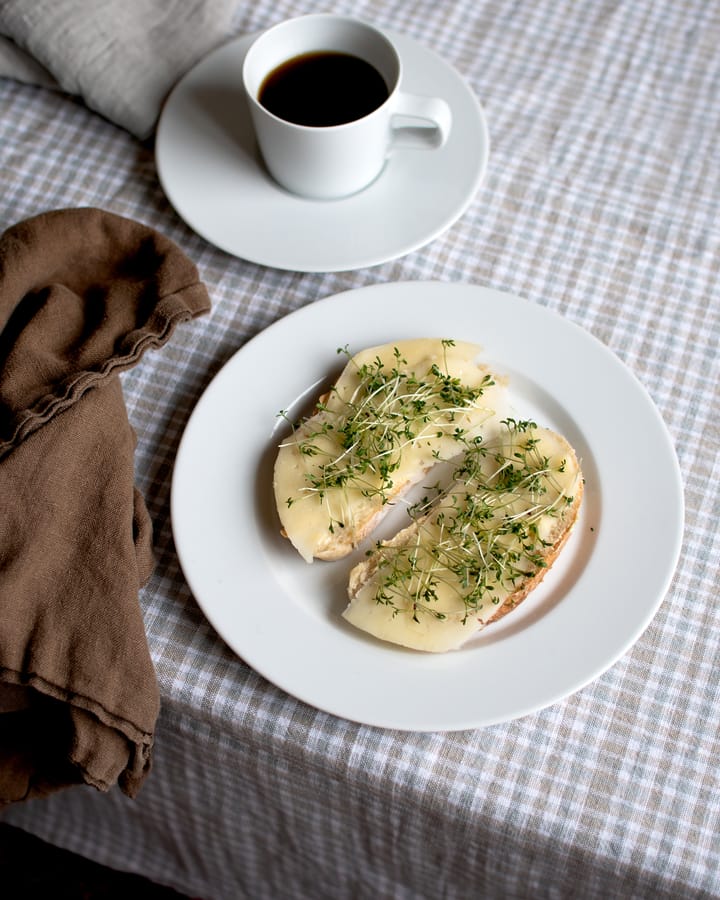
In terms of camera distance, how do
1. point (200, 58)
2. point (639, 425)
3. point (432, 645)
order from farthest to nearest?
point (200, 58), point (639, 425), point (432, 645)

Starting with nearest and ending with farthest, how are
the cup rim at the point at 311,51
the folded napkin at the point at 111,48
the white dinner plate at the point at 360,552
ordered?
the white dinner plate at the point at 360,552
the cup rim at the point at 311,51
the folded napkin at the point at 111,48

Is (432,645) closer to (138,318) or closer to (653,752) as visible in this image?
(653,752)

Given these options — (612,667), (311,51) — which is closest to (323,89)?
(311,51)

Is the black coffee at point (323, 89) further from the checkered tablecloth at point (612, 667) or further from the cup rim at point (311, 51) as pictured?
the checkered tablecloth at point (612, 667)

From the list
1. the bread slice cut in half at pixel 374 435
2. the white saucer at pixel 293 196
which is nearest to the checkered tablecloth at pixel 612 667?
the white saucer at pixel 293 196

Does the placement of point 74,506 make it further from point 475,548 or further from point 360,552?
point 475,548

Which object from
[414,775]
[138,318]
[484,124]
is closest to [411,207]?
[484,124]

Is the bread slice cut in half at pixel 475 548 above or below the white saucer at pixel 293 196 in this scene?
below
